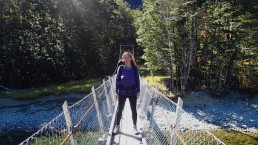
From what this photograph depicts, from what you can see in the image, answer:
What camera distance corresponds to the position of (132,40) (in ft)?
102

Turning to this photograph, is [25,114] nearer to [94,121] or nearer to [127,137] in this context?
[94,121]

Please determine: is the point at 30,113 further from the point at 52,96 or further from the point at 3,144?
the point at 3,144

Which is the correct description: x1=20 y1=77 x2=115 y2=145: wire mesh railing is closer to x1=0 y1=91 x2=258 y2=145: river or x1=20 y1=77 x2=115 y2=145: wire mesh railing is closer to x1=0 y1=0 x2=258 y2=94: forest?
x1=0 y1=91 x2=258 y2=145: river

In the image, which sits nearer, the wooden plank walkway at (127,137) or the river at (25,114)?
the wooden plank walkway at (127,137)

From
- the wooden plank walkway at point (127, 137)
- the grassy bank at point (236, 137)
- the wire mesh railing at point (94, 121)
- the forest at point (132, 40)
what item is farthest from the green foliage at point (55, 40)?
the wooden plank walkway at point (127, 137)

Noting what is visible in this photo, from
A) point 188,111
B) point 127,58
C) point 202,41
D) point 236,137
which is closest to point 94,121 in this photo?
point 127,58

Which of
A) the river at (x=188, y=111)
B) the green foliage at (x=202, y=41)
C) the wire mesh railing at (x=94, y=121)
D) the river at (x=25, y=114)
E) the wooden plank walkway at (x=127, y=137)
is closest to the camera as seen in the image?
the wire mesh railing at (x=94, y=121)

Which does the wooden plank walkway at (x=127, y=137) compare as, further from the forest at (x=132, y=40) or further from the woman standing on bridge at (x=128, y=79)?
the forest at (x=132, y=40)

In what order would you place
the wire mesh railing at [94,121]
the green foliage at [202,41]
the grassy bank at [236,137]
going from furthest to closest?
the green foliage at [202,41] < the grassy bank at [236,137] < the wire mesh railing at [94,121]

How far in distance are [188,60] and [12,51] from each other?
499 inches

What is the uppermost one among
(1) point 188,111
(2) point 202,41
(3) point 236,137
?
(2) point 202,41

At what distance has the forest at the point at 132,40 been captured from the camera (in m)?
15.3

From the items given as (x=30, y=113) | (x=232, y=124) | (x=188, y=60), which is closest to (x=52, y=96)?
(x=30, y=113)

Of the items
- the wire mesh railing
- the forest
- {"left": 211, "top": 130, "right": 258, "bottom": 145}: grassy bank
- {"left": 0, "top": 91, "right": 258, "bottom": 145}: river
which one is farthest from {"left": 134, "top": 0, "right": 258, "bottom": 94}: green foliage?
the wire mesh railing
